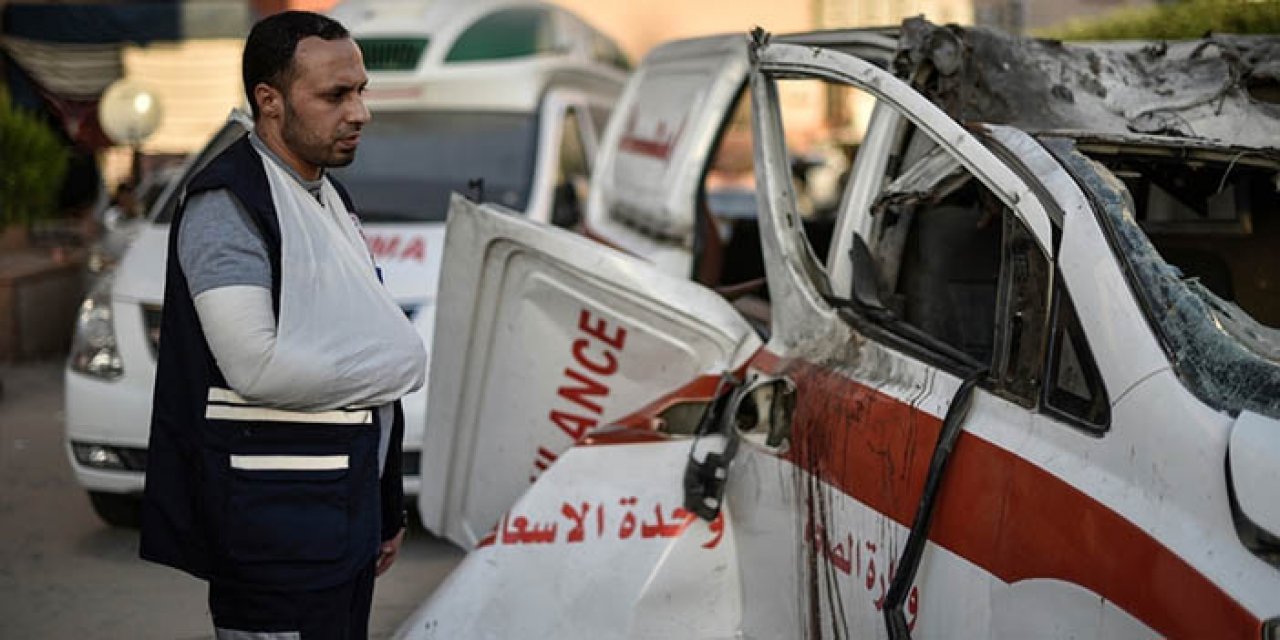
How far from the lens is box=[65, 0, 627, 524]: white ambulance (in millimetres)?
6125

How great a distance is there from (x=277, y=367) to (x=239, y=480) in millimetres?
230

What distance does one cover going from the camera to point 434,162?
7504mm

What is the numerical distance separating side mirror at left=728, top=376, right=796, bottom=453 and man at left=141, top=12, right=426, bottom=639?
123cm

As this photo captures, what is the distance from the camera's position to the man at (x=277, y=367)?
105 inches

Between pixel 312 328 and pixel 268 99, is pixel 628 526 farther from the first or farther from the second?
pixel 268 99

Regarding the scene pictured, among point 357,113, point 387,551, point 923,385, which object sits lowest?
point 387,551

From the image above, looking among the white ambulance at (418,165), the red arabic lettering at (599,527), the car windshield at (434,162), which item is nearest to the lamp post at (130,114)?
the white ambulance at (418,165)

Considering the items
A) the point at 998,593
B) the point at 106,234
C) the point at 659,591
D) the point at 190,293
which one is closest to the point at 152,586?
the point at 659,591

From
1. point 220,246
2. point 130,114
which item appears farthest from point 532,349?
point 130,114

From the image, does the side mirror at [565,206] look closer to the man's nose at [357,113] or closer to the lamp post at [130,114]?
the man's nose at [357,113]

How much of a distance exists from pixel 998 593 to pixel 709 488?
115cm

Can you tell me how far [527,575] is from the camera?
4.20 m

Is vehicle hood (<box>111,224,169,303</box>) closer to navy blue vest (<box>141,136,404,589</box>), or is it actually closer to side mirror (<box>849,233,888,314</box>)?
side mirror (<box>849,233,888,314</box>)

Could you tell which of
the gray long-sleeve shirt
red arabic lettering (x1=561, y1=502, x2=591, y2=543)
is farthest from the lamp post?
the gray long-sleeve shirt
